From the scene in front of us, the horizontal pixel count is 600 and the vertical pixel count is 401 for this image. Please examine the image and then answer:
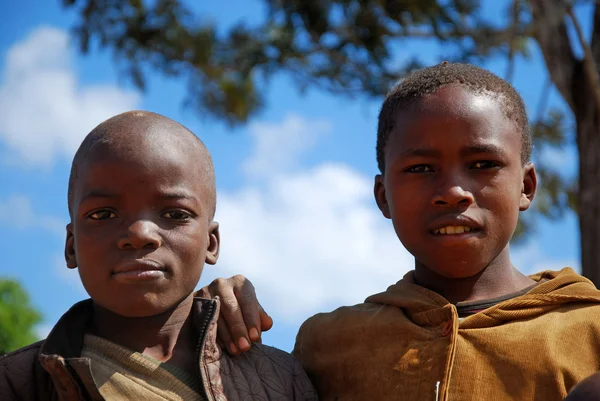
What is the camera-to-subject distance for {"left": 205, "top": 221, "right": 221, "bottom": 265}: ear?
296 cm

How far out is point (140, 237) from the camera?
2611 millimetres

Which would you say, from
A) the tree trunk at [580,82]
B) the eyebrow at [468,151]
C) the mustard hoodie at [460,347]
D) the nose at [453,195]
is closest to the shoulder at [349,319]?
the mustard hoodie at [460,347]

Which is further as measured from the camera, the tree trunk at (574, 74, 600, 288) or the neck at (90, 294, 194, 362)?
the tree trunk at (574, 74, 600, 288)

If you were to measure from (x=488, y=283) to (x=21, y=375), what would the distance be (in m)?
1.59

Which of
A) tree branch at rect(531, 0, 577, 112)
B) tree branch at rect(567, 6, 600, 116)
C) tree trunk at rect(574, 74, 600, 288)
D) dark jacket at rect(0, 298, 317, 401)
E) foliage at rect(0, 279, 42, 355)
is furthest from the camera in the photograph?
foliage at rect(0, 279, 42, 355)

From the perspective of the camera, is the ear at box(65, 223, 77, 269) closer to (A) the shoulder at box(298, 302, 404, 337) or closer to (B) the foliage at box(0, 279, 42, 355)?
(A) the shoulder at box(298, 302, 404, 337)

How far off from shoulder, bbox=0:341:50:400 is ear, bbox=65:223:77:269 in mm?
306

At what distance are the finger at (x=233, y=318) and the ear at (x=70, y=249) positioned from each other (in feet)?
1.74

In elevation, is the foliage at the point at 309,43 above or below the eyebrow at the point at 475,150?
above

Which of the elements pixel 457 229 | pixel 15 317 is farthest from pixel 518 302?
pixel 15 317

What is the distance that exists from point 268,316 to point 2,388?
3.03 ft

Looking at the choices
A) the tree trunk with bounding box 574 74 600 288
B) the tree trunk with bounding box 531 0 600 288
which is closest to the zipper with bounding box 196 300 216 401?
the tree trunk with bounding box 574 74 600 288

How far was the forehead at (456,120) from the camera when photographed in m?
2.85

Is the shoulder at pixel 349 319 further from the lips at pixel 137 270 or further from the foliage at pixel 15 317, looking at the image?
the foliage at pixel 15 317
